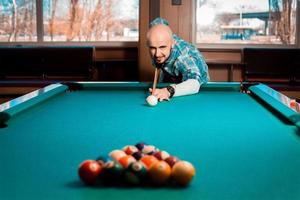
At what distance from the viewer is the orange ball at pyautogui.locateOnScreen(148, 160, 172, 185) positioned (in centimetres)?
112

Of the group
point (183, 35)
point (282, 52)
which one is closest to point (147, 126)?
point (183, 35)

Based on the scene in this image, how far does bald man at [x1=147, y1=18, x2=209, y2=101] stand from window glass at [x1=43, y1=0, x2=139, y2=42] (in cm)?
306

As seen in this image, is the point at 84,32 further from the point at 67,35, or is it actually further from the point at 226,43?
the point at 226,43

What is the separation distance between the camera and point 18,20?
6586 millimetres

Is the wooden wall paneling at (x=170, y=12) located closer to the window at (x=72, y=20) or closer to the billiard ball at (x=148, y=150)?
the window at (x=72, y=20)

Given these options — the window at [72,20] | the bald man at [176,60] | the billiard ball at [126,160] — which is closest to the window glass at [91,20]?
the window at [72,20]

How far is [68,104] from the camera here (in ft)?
8.41

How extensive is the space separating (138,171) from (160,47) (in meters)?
2.12

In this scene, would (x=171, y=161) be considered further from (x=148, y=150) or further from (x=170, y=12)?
(x=170, y=12)

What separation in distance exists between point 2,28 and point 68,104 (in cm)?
447

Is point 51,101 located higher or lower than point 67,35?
lower

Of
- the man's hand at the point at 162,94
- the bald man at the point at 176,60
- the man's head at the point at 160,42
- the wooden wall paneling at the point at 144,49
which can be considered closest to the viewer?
the man's hand at the point at 162,94

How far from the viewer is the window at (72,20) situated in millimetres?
6492

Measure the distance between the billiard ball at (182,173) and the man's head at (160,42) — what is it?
2053 mm
